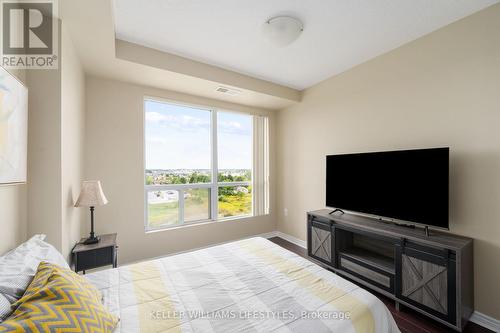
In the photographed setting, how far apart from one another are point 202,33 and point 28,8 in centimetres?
133

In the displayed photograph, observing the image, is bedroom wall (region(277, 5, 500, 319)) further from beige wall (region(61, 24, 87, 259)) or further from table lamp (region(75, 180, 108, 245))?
beige wall (region(61, 24, 87, 259))

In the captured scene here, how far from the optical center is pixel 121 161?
289 centimetres

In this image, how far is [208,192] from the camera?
370cm

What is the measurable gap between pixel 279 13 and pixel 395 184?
205 cm

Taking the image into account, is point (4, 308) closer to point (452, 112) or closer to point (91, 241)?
point (91, 241)

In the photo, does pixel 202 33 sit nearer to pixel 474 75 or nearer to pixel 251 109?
pixel 251 109

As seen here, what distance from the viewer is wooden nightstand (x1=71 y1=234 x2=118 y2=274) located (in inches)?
82.8

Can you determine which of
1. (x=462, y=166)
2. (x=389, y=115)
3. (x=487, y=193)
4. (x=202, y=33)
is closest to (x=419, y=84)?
(x=389, y=115)

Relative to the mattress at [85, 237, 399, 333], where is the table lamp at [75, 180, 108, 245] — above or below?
above

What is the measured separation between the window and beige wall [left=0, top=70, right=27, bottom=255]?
153 centimetres

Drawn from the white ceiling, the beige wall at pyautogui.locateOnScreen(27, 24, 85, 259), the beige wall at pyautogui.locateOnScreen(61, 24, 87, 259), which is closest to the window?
the beige wall at pyautogui.locateOnScreen(61, 24, 87, 259)

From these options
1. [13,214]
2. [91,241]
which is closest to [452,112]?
[13,214]

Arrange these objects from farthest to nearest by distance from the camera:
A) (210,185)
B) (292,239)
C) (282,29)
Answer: (292,239) < (210,185) < (282,29)

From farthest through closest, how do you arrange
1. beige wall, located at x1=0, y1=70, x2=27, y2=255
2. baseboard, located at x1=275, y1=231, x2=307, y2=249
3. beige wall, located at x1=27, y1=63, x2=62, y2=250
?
baseboard, located at x1=275, y1=231, x2=307, y2=249 < beige wall, located at x1=27, y1=63, x2=62, y2=250 < beige wall, located at x1=0, y1=70, x2=27, y2=255
